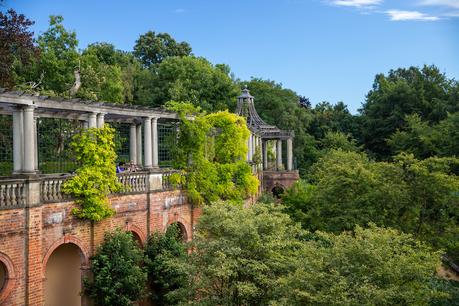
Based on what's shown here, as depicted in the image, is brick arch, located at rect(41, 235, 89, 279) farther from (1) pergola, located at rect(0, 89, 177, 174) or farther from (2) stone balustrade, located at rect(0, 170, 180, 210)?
(1) pergola, located at rect(0, 89, 177, 174)

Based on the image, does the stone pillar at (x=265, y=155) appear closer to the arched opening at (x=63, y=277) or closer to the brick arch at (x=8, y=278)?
the arched opening at (x=63, y=277)

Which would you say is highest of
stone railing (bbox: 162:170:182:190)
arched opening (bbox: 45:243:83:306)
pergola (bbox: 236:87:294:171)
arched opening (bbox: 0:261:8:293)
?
pergola (bbox: 236:87:294:171)

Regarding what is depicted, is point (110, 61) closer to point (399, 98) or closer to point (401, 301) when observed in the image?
point (399, 98)

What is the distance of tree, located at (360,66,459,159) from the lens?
184 feet

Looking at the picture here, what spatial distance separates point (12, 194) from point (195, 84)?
Result: 34.7m

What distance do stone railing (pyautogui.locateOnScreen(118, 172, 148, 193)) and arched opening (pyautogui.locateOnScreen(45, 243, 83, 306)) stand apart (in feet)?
8.63

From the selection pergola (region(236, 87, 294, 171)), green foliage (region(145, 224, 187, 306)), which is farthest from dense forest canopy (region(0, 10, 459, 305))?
pergola (region(236, 87, 294, 171))

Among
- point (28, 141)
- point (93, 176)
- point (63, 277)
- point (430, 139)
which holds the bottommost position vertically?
point (63, 277)

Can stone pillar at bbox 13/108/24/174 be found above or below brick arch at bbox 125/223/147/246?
above

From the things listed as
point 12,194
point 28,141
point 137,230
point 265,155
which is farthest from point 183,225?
point 265,155

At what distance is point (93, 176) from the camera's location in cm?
1702

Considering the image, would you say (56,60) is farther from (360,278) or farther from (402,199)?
(360,278)

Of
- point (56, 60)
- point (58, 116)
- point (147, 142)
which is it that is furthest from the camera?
point (56, 60)

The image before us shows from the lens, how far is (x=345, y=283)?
40.3 ft
